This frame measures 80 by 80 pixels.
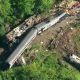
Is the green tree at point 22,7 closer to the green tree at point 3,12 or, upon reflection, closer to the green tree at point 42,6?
the green tree at point 42,6

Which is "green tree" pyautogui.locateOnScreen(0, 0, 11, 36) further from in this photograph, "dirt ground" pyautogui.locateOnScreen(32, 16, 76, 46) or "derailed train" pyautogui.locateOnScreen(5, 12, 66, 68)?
"dirt ground" pyautogui.locateOnScreen(32, 16, 76, 46)

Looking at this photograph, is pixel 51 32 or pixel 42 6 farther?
pixel 42 6

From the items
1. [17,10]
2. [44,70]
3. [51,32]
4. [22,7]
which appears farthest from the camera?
[17,10]

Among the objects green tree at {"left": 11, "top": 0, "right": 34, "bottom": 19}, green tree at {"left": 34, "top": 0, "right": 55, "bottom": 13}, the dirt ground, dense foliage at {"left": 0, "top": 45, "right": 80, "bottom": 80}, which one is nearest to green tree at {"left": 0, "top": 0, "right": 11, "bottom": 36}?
green tree at {"left": 11, "top": 0, "right": 34, "bottom": 19}

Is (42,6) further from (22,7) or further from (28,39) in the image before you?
(28,39)

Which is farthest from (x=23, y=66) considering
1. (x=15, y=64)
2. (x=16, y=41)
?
(x=16, y=41)

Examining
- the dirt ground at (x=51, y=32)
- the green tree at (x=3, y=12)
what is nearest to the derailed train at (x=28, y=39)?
the dirt ground at (x=51, y=32)

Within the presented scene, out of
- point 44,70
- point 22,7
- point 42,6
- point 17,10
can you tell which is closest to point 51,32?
point 42,6
